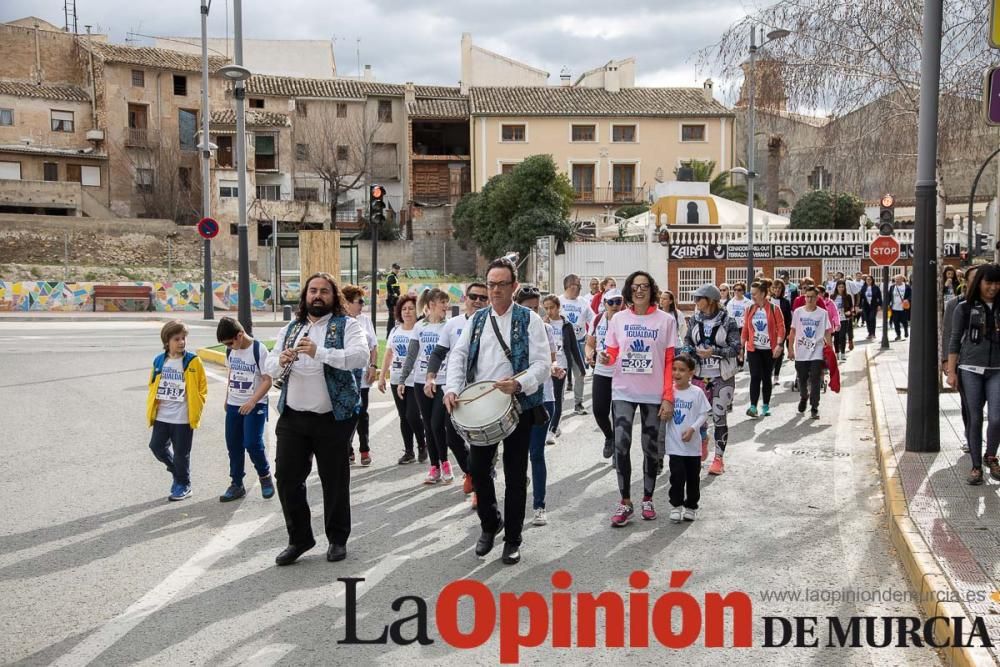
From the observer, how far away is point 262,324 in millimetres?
30469

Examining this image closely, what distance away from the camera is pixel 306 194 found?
57.8 m

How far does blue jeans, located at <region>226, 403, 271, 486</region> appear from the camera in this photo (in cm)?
793

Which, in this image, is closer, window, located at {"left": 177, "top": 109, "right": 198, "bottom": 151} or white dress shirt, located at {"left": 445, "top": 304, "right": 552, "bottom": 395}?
white dress shirt, located at {"left": 445, "top": 304, "right": 552, "bottom": 395}

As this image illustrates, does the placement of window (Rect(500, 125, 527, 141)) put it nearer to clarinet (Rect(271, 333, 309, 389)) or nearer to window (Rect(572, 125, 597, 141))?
window (Rect(572, 125, 597, 141))

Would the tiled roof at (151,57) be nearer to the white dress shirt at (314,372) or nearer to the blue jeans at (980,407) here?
the white dress shirt at (314,372)

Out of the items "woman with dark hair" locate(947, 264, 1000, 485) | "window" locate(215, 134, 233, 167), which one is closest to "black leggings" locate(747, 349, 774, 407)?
"woman with dark hair" locate(947, 264, 1000, 485)

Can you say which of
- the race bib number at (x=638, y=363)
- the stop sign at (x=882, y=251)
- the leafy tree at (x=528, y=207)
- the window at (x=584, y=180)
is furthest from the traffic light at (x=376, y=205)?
the window at (x=584, y=180)

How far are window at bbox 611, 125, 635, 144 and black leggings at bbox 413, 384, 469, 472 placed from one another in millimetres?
50201

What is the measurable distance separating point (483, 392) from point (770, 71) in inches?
408

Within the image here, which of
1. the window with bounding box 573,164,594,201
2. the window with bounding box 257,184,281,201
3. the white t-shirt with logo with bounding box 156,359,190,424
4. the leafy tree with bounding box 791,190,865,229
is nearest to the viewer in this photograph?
the white t-shirt with logo with bounding box 156,359,190,424

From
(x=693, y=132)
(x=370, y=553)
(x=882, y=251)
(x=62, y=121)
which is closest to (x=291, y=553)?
(x=370, y=553)

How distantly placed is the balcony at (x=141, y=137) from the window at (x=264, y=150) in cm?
550

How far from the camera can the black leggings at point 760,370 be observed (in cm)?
1201

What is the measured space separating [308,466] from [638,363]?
8.50 ft
